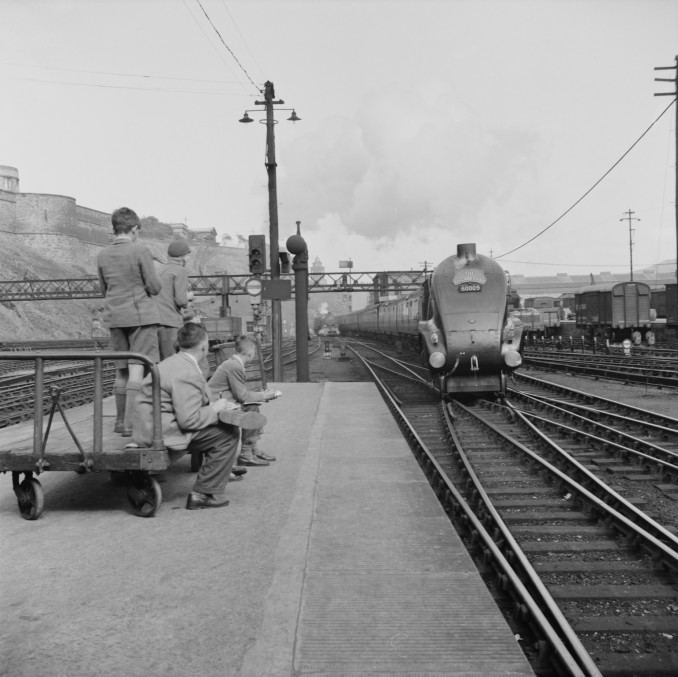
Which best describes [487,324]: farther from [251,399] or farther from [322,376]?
[322,376]

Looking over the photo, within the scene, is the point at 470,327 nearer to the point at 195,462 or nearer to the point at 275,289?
the point at 275,289

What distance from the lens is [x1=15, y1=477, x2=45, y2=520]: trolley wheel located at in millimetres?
4688

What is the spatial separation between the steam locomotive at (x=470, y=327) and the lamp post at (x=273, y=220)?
4451mm

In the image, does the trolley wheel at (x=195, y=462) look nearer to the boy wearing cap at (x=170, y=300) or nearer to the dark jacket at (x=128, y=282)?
the boy wearing cap at (x=170, y=300)

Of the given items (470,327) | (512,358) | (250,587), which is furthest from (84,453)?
(512,358)

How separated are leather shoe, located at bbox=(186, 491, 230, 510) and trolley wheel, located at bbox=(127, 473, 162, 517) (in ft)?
0.69

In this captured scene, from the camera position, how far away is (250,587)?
345 cm

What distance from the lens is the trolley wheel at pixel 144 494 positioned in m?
4.73

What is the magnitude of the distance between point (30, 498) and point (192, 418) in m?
1.23

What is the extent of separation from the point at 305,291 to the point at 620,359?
12820 millimetres

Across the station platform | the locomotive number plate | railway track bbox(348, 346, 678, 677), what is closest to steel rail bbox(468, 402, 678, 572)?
railway track bbox(348, 346, 678, 677)

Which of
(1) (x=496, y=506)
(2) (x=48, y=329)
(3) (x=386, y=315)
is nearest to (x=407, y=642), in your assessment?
(1) (x=496, y=506)

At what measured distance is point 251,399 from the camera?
5.73m

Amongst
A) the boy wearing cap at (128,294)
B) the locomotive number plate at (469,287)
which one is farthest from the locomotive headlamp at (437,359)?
the boy wearing cap at (128,294)
